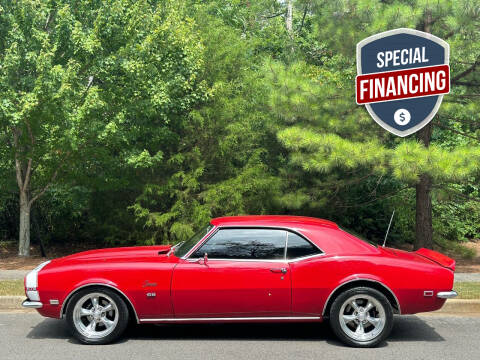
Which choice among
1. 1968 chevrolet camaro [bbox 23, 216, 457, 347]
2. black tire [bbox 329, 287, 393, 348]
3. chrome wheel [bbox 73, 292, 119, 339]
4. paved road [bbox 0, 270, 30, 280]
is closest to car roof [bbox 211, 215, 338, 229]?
1968 chevrolet camaro [bbox 23, 216, 457, 347]

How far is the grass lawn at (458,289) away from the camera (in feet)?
28.0

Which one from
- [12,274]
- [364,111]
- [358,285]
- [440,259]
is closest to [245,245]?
[358,285]

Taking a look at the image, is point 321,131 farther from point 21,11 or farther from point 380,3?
point 21,11

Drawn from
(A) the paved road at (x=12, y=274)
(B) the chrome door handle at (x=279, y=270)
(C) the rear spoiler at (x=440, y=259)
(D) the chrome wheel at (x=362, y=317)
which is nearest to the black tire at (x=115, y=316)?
(B) the chrome door handle at (x=279, y=270)

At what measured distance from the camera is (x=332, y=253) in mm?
6570

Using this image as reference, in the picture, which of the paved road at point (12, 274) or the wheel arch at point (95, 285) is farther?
the paved road at point (12, 274)

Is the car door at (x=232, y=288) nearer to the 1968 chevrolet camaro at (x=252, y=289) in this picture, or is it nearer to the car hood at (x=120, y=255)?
the 1968 chevrolet camaro at (x=252, y=289)

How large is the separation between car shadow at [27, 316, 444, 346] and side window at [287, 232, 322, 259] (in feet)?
3.21

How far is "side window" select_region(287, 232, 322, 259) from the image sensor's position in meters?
6.59

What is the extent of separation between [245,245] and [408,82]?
21.8 ft

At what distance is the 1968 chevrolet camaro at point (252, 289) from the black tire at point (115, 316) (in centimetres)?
1

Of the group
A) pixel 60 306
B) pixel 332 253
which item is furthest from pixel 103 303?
pixel 332 253

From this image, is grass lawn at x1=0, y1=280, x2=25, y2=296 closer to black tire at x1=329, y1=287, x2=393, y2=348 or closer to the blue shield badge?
black tire at x1=329, y1=287, x2=393, y2=348

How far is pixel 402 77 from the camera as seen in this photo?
470 inches
